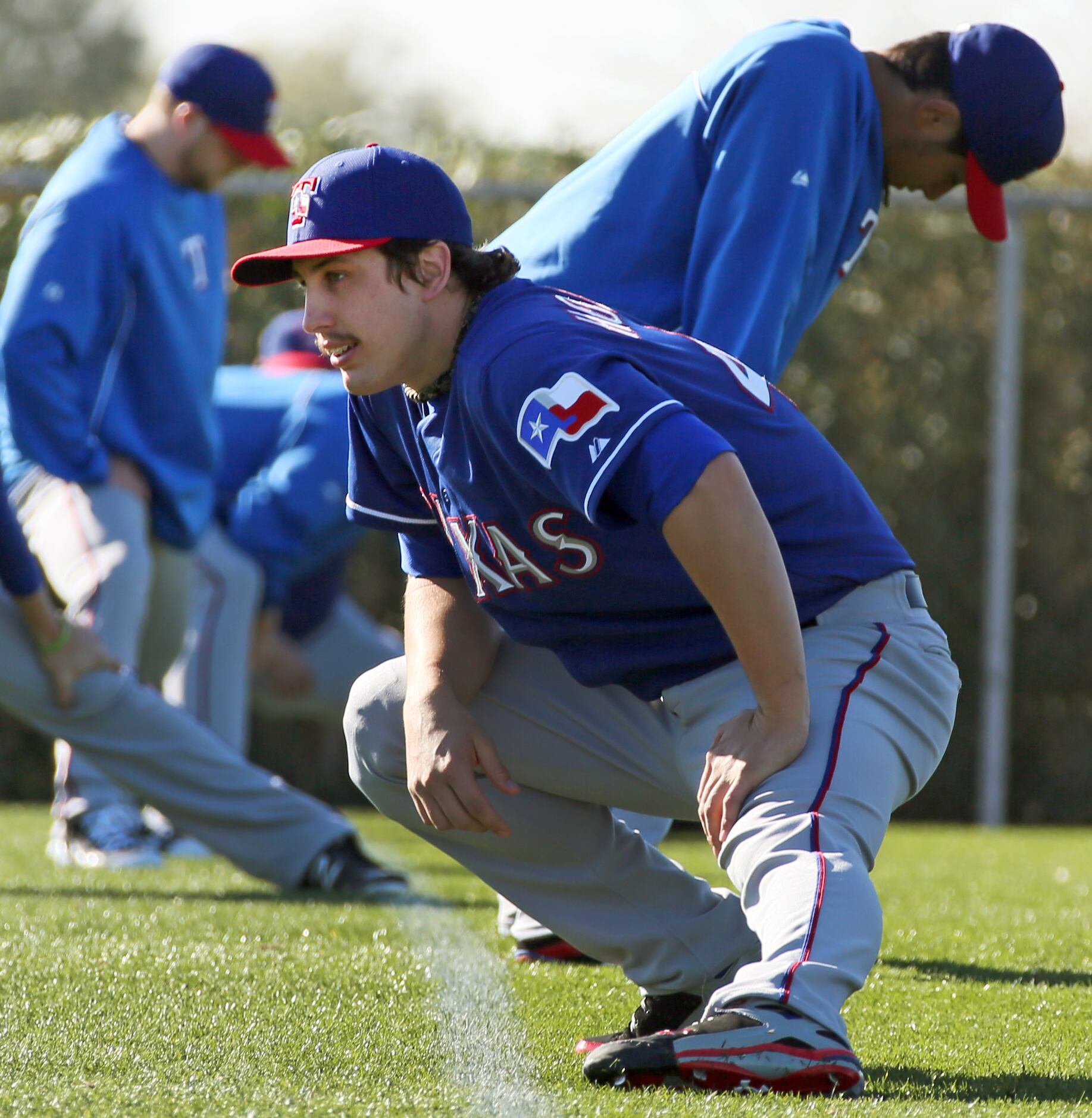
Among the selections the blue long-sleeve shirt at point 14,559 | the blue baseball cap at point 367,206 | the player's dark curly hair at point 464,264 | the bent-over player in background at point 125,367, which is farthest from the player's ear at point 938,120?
the bent-over player in background at point 125,367

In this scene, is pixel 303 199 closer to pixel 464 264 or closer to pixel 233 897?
pixel 464 264

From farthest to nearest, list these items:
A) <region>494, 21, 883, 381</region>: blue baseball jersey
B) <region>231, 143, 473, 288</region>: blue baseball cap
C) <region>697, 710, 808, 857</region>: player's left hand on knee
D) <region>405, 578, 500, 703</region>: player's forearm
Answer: <region>494, 21, 883, 381</region>: blue baseball jersey, <region>405, 578, 500, 703</region>: player's forearm, <region>231, 143, 473, 288</region>: blue baseball cap, <region>697, 710, 808, 857</region>: player's left hand on knee

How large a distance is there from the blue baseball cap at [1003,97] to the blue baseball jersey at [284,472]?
105 inches

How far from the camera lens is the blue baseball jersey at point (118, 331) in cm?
438

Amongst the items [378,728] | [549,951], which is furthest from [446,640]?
[549,951]

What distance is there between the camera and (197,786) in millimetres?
A: 4000

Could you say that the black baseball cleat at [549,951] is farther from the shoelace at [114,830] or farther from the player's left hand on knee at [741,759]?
the shoelace at [114,830]

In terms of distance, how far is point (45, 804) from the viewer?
7.19 metres

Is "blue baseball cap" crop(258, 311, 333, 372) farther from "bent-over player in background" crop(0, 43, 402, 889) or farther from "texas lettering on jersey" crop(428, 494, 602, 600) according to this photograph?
"texas lettering on jersey" crop(428, 494, 602, 600)

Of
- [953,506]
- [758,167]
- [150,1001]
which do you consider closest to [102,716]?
[150,1001]

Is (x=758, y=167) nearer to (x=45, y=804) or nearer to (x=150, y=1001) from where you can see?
(x=150, y=1001)

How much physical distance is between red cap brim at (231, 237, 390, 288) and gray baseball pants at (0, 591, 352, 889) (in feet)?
6.05

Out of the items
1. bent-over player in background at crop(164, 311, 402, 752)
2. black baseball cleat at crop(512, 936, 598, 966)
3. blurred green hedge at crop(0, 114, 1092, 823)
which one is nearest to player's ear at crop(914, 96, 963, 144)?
black baseball cleat at crop(512, 936, 598, 966)

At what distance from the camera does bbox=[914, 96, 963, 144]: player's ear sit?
3102mm
